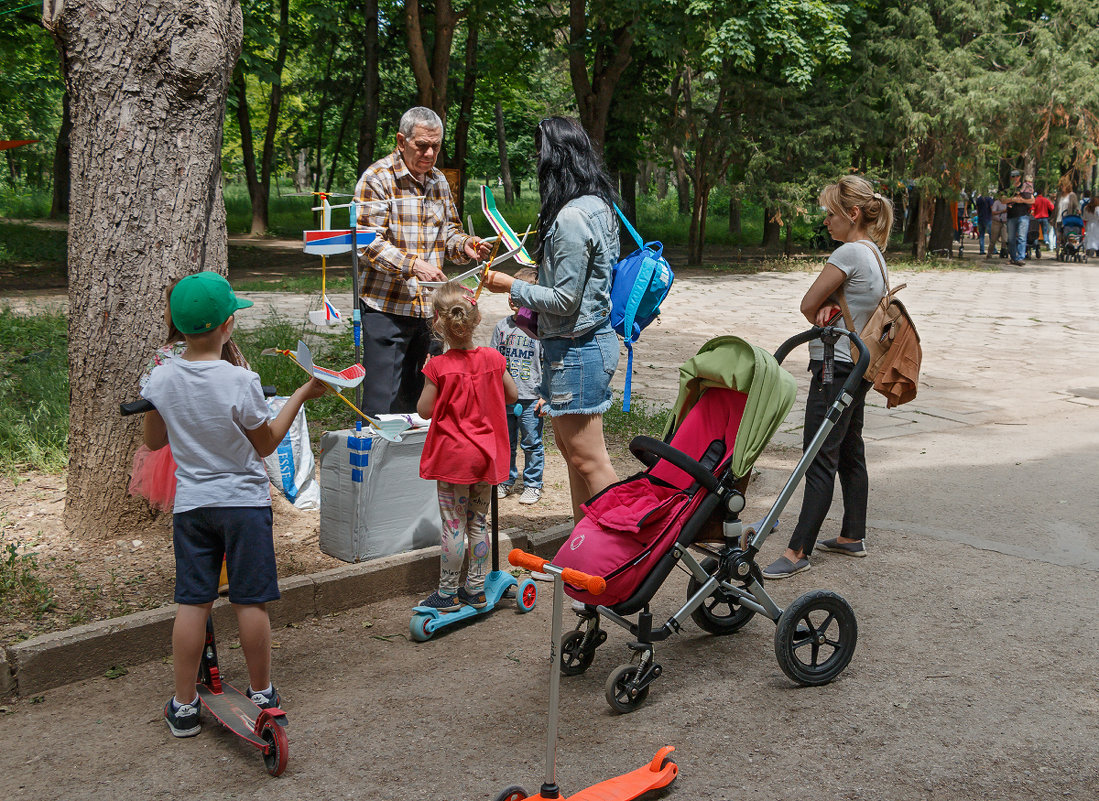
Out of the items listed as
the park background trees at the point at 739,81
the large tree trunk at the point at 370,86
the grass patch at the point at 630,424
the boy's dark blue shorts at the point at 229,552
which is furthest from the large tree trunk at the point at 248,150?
the boy's dark blue shorts at the point at 229,552

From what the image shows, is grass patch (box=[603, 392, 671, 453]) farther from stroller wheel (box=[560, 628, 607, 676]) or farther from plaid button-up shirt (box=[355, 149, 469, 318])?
stroller wheel (box=[560, 628, 607, 676])

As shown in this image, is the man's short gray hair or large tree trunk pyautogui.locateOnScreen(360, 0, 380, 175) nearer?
the man's short gray hair

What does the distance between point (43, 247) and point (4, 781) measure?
21.0m

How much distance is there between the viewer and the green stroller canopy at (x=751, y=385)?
12.4 ft

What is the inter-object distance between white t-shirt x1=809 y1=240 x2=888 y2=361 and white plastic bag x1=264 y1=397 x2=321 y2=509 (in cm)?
310

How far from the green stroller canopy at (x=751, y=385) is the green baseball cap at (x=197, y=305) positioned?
6.28 ft

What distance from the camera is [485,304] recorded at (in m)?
15.9

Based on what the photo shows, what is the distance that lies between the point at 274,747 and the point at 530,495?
312cm

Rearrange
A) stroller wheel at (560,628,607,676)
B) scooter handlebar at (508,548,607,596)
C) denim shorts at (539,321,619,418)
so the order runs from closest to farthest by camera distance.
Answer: scooter handlebar at (508,548,607,596) < stroller wheel at (560,628,607,676) < denim shorts at (539,321,619,418)

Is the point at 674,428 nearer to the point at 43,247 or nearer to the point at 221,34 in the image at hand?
the point at 221,34

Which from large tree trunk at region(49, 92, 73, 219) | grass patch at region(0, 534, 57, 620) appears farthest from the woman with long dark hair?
large tree trunk at region(49, 92, 73, 219)

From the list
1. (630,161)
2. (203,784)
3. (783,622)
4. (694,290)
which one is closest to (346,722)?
(203,784)

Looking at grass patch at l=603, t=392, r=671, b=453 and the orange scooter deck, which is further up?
grass patch at l=603, t=392, r=671, b=453

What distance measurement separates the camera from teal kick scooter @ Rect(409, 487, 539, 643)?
4367mm
